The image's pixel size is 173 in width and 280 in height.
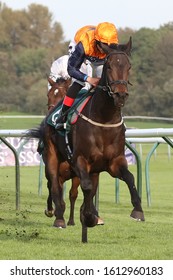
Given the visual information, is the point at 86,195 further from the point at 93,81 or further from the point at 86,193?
the point at 93,81

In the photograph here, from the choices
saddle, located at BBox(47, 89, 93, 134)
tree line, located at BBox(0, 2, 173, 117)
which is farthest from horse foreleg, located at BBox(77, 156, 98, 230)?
tree line, located at BBox(0, 2, 173, 117)

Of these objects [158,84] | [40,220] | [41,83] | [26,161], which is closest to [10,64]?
[41,83]

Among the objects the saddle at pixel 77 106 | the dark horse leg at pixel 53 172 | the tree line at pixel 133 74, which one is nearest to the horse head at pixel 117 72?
the saddle at pixel 77 106

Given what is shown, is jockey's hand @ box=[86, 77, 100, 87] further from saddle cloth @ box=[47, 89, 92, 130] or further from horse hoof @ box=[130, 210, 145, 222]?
horse hoof @ box=[130, 210, 145, 222]

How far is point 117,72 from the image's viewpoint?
23.8 feet

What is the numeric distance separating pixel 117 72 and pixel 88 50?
2.18ft

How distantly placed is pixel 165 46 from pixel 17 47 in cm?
2596

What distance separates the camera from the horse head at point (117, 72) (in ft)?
23.5

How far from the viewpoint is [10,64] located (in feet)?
230

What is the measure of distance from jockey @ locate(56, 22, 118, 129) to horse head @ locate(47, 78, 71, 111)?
2.05 meters

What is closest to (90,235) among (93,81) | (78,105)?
(78,105)
